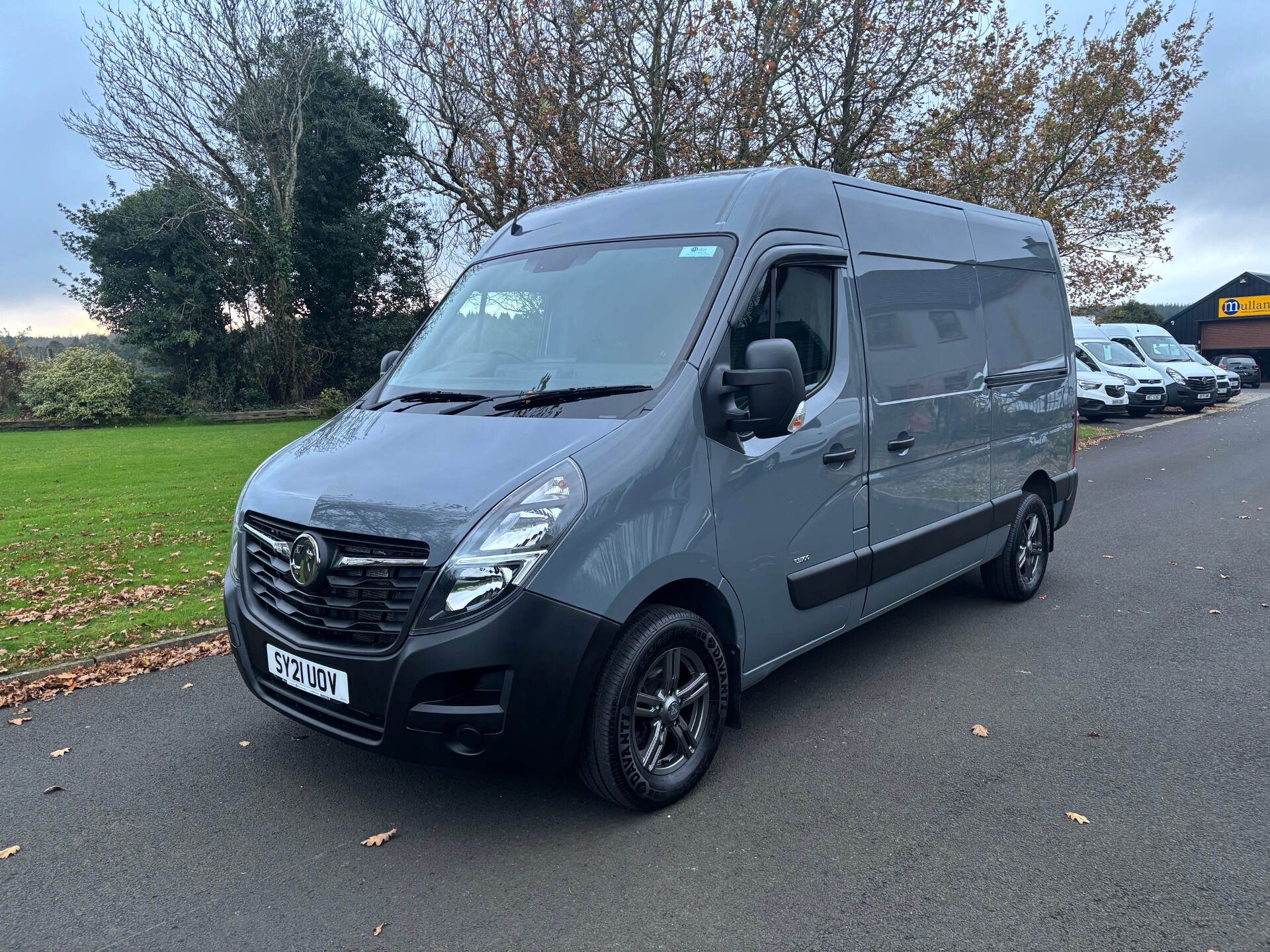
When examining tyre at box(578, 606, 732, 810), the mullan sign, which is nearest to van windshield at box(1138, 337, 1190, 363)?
tyre at box(578, 606, 732, 810)

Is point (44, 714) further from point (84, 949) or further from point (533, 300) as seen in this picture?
point (533, 300)

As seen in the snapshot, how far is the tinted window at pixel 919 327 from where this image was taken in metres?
4.38

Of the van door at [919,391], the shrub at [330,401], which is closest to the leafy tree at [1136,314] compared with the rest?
the shrub at [330,401]

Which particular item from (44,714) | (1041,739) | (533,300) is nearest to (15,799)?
(44,714)

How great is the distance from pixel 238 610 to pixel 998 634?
173 inches

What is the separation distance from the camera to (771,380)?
3256 millimetres

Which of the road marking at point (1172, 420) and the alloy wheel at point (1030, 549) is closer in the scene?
the alloy wheel at point (1030, 549)

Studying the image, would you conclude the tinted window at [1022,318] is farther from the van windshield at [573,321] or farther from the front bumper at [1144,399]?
the front bumper at [1144,399]

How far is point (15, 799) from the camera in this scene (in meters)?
3.64

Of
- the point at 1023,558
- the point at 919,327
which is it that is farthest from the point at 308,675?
the point at 1023,558

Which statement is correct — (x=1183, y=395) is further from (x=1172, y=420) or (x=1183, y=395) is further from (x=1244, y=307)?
(x=1244, y=307)

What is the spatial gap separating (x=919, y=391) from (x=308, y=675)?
332cm

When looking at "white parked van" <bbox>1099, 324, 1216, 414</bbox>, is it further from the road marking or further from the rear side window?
the rear side window

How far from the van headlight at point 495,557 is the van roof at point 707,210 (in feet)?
5.15
